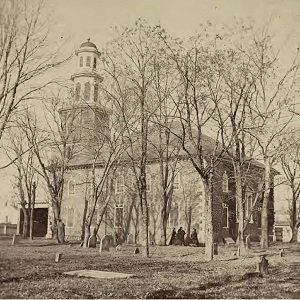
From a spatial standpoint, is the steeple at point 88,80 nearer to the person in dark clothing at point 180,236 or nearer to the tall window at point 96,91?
the tall window at point 96,91

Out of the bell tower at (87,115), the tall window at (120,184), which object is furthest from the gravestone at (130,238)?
the bell tower at (87,115)

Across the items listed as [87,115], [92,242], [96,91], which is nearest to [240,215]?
[92,242]

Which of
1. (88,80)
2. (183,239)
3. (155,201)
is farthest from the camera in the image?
(155,201)

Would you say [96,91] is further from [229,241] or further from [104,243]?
[229,241]

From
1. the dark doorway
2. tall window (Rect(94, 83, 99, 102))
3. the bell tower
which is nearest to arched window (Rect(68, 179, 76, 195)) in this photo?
the dark doorway

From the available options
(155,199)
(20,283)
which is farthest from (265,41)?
(155,199)

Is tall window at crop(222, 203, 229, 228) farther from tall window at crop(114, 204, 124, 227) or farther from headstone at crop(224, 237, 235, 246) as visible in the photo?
tall window at crop(114, 204, 124, 227)

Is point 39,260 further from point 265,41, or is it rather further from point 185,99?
point 265,41

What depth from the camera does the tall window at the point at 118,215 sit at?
20.8 meters

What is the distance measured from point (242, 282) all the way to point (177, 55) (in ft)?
18.2

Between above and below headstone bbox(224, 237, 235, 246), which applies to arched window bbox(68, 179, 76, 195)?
above

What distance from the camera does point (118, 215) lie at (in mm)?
20875

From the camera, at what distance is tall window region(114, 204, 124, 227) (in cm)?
2078

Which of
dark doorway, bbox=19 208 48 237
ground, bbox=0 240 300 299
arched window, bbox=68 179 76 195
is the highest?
arched window, bbox=68 179 76 195
